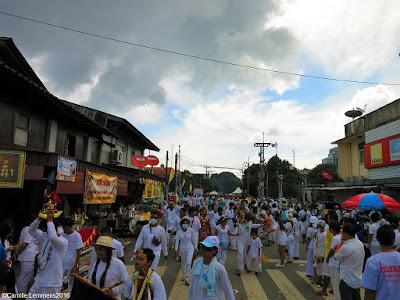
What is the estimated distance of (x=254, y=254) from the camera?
8414mm

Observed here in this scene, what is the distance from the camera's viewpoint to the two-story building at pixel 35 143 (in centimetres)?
770

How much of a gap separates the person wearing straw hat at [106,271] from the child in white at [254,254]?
5.50m

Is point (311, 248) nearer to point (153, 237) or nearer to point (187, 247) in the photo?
point (187, 247)

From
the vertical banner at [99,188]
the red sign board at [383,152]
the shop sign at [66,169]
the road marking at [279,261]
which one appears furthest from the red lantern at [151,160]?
the red sign board at [383,152]

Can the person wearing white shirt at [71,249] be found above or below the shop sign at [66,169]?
below

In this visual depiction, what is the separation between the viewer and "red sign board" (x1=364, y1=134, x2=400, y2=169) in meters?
16.4

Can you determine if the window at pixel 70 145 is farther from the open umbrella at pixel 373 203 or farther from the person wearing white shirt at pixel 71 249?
the open umbrella at pixel 373 203

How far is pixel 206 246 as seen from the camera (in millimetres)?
3645

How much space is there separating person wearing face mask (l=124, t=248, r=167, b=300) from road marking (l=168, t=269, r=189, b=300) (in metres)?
3.05

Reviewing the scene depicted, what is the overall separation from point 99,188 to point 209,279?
979cm

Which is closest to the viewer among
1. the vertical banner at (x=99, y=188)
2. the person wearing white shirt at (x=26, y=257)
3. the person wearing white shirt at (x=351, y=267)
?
the person wearing white shirt at (x=351, y=267)

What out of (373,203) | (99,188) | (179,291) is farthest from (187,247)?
(373,203)

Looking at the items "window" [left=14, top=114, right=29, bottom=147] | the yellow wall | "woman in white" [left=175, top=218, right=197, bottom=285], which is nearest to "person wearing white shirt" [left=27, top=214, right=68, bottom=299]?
"woman in white" [left=175, top=218, right=197, bottom=285]

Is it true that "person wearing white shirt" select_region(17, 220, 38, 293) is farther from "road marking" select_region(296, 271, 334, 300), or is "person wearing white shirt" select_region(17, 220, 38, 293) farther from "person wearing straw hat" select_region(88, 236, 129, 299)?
"road marking" select_region(296, 271, 334, 300)
